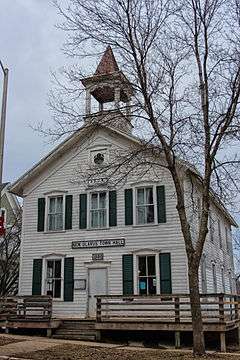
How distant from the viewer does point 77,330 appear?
17.8 metres

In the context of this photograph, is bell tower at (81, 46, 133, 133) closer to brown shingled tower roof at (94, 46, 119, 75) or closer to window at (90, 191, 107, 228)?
brown shingled tower roof at (94, 46, 119, 75)

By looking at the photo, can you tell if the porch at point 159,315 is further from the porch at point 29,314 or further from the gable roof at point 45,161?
the gable roof at point 45,161

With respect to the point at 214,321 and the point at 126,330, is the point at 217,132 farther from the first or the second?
the point at 126,330

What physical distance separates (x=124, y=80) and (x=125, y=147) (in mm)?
6485

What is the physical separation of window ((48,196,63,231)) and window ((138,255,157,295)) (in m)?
4.31

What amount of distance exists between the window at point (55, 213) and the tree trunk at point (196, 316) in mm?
9563

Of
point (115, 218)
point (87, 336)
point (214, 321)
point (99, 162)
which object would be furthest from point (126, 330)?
point (99, 162)

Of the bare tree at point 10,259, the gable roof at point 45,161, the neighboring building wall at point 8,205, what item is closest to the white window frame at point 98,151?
the gable roof at point 45,161

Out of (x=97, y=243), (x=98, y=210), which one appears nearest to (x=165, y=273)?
(x=97, y=243)

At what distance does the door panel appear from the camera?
19.2m

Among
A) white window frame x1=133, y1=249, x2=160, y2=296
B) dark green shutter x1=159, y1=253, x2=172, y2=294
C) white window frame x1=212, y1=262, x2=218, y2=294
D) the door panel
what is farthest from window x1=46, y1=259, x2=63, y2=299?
white window frame x1=212, y1=262, x2=218, y2=294

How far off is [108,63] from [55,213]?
8776mm

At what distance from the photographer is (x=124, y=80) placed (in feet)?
47.3

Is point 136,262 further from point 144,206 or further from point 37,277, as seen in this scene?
point 37,277
